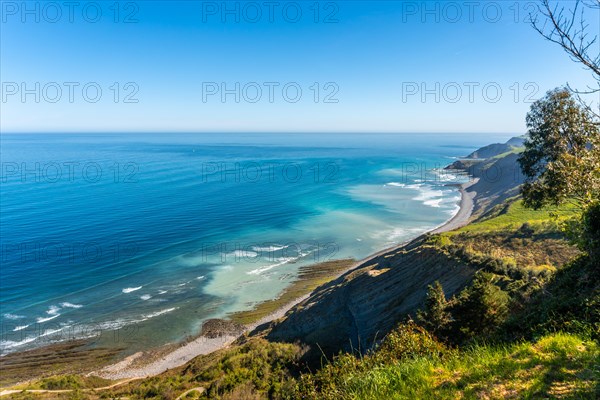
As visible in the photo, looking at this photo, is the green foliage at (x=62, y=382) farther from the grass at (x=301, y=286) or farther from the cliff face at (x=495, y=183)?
the cliff face at (x=495, y=183)

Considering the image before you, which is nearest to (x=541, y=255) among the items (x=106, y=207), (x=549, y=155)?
(x=549, y=155)

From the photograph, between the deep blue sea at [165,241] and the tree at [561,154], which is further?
the deep blue sea at [165,241]

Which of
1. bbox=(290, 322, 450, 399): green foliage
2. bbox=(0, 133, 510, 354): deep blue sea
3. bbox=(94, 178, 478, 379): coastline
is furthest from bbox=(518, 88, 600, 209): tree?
bbox=(0, 133, 510, 354): deep blue sea

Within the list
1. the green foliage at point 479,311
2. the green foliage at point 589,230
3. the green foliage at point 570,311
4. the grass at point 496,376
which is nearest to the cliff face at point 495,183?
the green foliage at point 479,311

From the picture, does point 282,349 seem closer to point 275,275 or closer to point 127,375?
point 127,375

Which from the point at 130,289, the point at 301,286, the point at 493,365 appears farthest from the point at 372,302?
the point at 130,289

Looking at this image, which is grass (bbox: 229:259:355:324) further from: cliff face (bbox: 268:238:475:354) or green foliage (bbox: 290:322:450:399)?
green foliage (bbox: 290:322:450:399)
